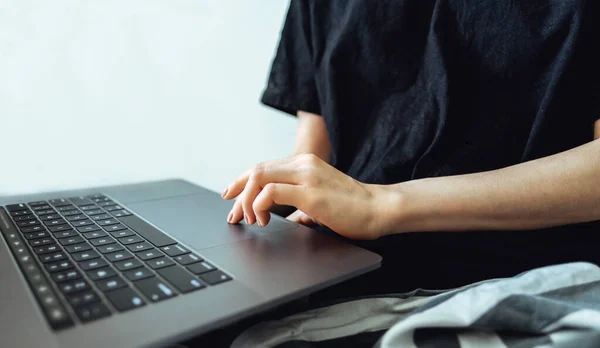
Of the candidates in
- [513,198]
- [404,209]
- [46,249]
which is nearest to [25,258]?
[46,249]

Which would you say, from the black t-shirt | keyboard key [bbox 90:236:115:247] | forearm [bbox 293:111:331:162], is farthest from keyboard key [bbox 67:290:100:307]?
forearm [bbox 293:111:331:162]

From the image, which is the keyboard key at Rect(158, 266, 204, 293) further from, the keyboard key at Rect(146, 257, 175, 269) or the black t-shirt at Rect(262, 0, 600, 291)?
the black t-shirt at Rect(262, 0, 600, 291)

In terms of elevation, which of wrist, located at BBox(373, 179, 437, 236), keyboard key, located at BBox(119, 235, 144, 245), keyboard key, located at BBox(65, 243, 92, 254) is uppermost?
wrist, located at BBox(373, 179, 437, 236)

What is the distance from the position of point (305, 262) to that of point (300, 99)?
0.38 meters

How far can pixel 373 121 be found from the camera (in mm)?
644

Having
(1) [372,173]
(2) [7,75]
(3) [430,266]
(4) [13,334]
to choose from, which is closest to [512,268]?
(3) [430,266]

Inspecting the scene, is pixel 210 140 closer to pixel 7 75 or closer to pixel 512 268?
pixel 7 75

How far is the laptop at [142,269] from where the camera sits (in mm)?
293

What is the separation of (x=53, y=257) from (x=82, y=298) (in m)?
0.10

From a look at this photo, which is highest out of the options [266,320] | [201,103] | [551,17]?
[551,17]

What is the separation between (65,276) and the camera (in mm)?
351

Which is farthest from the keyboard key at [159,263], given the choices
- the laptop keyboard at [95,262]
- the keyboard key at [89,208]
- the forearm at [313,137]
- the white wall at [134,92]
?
the white wall at [134,92]

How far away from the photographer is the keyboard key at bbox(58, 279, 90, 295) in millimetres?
328

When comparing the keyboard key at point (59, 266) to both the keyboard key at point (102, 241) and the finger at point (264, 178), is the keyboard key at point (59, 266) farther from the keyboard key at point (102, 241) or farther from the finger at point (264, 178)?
the finger at point (264, 178)
